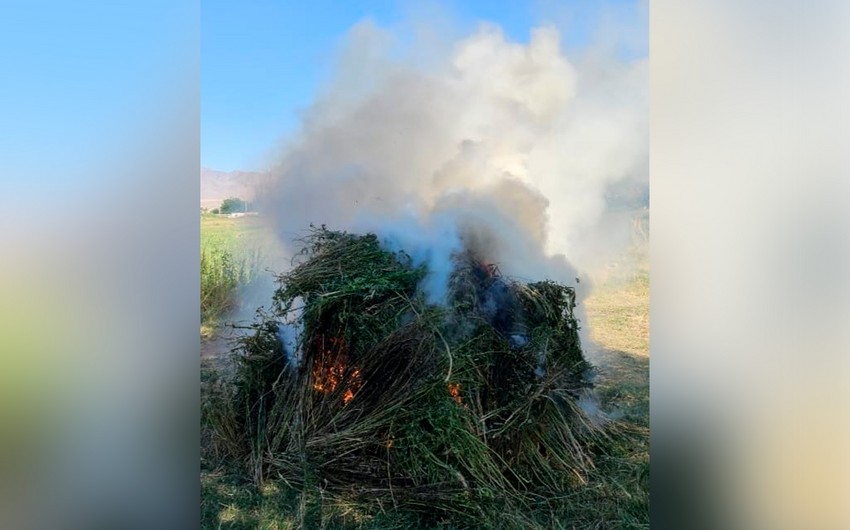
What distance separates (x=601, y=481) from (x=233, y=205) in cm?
255

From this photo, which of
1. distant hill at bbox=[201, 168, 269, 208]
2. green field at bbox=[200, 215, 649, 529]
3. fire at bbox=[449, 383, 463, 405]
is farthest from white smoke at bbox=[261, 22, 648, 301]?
fire at bbox=[449, 383, 463, 405]

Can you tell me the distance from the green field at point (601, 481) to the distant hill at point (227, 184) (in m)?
0.45

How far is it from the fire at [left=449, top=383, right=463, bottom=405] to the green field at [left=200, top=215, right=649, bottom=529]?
2.11ft

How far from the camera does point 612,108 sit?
91.6 inches

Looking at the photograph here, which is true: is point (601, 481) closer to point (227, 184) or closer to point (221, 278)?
point (221, 278)

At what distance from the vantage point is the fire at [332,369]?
2385 mm

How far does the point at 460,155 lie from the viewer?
2.47 m

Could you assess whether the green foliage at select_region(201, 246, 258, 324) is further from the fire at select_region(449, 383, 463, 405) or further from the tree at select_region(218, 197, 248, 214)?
the fire at select_region(449, 383, 463, 405)
